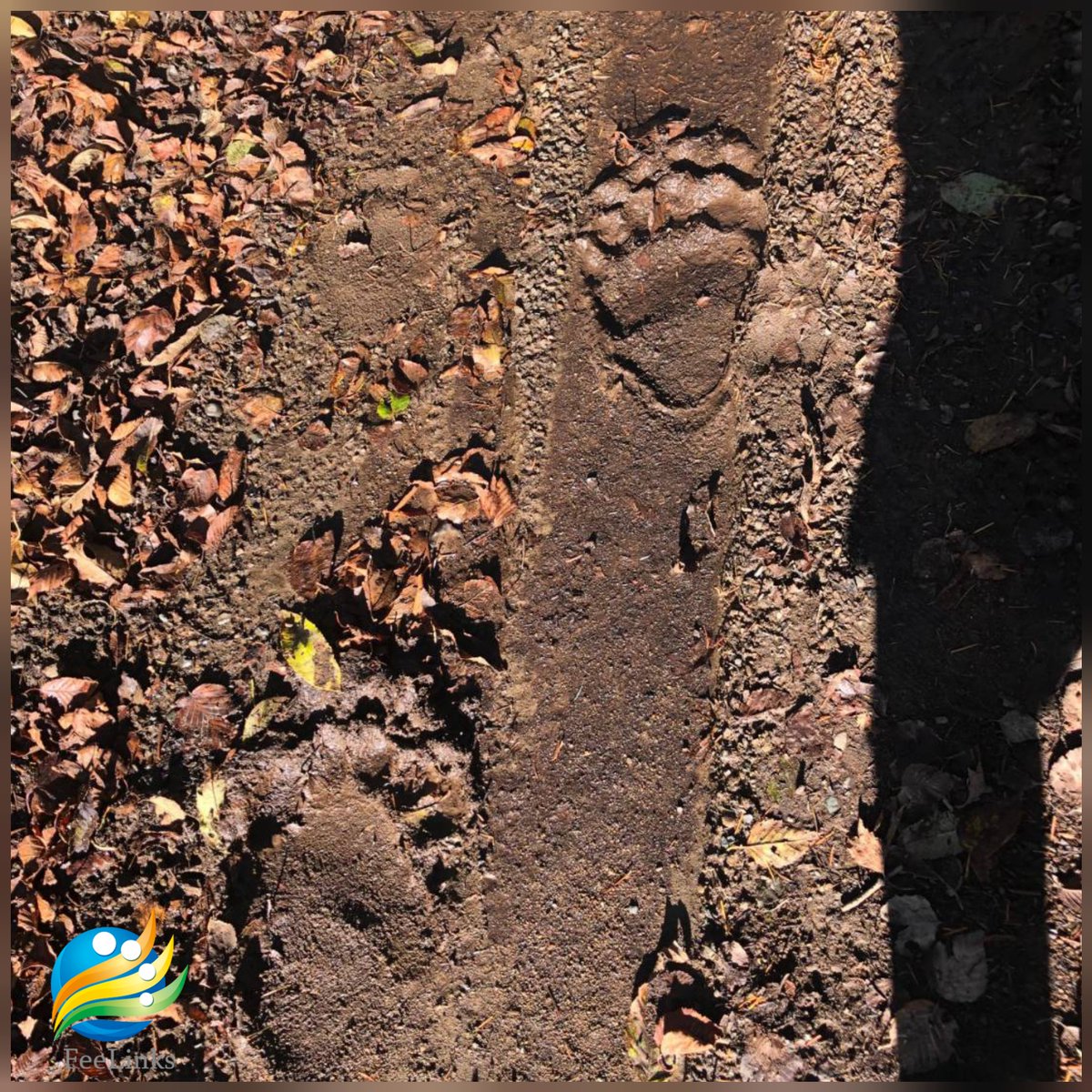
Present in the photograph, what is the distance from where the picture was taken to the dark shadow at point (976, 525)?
75.3 inches

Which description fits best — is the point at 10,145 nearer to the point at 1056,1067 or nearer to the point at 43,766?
the point at 43,766

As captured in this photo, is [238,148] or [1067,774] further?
[238,148]

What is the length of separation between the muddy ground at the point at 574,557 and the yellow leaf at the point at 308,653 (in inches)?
0.4

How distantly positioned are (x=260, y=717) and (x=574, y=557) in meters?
1.01

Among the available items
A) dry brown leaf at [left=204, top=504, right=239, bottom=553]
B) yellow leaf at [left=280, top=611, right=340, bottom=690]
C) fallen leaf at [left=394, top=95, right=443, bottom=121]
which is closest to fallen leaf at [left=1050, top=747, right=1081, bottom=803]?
yellow leaf at [left=280, top=611, right=340, bottom=690]

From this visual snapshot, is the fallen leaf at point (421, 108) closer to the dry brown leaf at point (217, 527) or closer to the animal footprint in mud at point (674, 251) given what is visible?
the animal footprint in mud at point (674, 251)

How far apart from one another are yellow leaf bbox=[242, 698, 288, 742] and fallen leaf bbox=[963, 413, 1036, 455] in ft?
6.85

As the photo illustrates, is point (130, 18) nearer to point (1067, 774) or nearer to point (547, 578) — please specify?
point (547, 578)

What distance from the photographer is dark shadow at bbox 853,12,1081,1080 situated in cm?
191

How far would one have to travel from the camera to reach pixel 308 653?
2.35 m

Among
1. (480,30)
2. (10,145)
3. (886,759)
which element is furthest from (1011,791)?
(10,145)

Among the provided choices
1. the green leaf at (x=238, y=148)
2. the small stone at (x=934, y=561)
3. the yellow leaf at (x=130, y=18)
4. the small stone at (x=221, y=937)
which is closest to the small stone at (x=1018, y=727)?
the small stone at (x=934, y=561)

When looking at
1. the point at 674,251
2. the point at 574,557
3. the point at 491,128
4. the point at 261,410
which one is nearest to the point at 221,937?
the point at 574,557

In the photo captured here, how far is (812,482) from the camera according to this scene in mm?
2340
